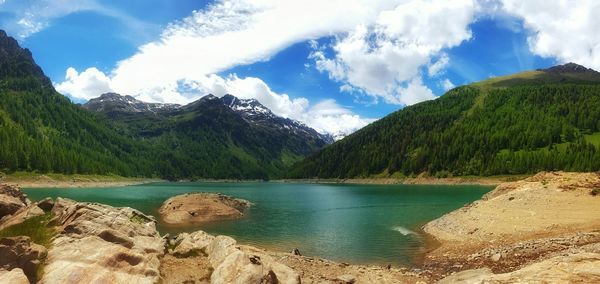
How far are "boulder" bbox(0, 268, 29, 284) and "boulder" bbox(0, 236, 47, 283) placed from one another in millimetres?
243

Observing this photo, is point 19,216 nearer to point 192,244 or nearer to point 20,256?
point 20,256

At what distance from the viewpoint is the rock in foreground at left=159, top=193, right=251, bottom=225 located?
76.2 meters

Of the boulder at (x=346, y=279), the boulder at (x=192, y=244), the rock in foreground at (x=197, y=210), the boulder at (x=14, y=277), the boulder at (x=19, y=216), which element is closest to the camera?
the boulder at (x=14, y=277)

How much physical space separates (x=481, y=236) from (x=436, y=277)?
57.0 ft

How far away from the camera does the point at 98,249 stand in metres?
21.4

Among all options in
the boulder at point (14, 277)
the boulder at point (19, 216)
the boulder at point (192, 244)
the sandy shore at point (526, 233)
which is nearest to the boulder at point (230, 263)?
the boulder at point (192, 244)

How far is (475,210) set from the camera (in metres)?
60.9

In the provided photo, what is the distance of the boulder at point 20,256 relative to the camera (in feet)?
61.3

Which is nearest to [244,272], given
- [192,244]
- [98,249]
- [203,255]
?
[203,255]

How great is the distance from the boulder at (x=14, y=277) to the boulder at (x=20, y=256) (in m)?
0.24

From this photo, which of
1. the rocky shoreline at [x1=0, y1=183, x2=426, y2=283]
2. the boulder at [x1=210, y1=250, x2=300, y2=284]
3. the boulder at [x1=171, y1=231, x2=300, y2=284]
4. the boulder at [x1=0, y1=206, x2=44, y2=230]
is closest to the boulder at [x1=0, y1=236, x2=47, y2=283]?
the rocky shoreline at [x1=0, y1=183, x2=426, y2=283]

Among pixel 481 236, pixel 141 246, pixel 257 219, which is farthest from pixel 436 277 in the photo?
pixel 257 219

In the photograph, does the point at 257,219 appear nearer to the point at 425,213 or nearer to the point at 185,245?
the point at 425,213

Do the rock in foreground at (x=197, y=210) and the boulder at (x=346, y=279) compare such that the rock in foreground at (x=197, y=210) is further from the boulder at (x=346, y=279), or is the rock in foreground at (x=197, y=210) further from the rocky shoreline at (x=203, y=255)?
the boulder at (x=346, y=279)
